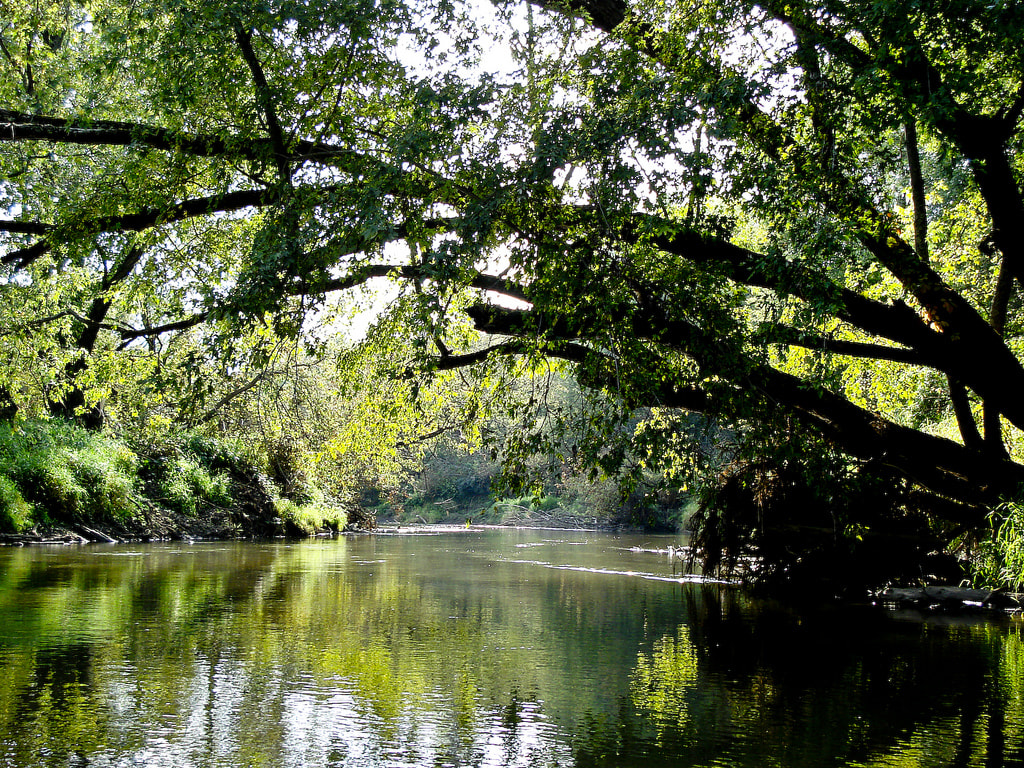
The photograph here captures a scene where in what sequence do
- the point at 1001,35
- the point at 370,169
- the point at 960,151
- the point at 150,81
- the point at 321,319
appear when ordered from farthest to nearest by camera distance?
the point at 321,319
the point at 150,81
the point at 960,151
the point at 370,169
the point at 1001,35

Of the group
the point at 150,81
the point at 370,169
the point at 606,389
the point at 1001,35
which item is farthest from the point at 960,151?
the point at 150,81

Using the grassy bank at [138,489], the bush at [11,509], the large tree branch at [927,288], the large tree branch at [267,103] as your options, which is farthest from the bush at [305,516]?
the large tree branch at [927,288]

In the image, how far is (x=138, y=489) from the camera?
24.6 m

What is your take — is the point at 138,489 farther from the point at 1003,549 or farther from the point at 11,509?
the point at 1003,549

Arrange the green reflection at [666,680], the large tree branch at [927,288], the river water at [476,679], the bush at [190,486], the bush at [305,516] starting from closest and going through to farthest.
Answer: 1. the river water at [476,679]
2. the green reflection at [666,680]
3. the large tree branch at [927,288]
4. the bush at [190,486]
5. the bush at [305,516]

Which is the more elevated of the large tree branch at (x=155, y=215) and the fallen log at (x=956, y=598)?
the large tree branch at (x=155, y=215)

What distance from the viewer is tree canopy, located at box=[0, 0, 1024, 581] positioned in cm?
740

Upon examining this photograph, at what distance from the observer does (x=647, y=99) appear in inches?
290

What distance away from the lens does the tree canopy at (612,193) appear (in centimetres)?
740

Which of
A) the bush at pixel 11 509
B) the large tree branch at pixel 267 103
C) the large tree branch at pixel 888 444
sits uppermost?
the large tree branch at pixel 267 103

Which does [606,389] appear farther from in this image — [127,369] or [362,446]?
[127,369]

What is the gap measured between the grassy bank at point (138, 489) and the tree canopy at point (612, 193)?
11.2 metres

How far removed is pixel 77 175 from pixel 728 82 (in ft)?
45.1

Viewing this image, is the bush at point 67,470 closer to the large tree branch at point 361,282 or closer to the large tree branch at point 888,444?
the large tree branch at point 361,282
